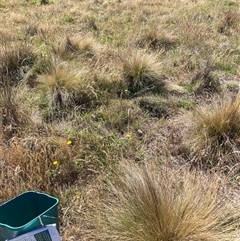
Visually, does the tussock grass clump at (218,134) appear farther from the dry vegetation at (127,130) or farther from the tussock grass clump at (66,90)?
the tussock grass clump at (66,90)

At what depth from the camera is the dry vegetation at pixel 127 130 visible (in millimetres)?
2363

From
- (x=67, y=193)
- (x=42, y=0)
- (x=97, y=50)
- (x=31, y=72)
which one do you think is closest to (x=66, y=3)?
(x=42, y=0)

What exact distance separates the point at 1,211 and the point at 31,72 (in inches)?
113

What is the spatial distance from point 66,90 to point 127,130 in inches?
38.8

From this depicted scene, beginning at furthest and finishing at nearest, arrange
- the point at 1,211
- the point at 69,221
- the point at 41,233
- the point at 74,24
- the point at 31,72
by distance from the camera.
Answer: the point at 74,24, the point at 31,72, the point at 69,221, the point at 1,211, the point at 41,233

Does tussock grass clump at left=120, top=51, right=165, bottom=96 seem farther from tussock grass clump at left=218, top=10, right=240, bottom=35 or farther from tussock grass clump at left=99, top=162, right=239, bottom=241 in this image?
tussock grass clump at left=218, top=10, right=240, bottom=35

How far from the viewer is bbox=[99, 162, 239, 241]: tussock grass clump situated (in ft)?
7.27

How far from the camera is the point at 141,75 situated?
4773 mm

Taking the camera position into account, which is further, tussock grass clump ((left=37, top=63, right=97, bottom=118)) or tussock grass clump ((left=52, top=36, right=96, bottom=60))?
tussock grass clump ((left=52, top=36, right=96, bottom=60))

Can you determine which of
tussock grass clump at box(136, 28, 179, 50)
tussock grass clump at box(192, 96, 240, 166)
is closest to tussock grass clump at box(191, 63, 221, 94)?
tussock grass clump at box(192, 96, 240, 166)

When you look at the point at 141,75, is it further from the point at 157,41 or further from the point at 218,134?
the point at 157,41

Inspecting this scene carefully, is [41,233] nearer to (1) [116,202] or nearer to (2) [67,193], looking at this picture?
(1) [116,202]

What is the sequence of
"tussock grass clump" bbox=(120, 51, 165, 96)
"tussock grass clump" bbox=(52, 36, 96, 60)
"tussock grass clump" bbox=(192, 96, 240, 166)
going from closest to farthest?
1. "tussock grass clump" bbox=(192, 96, 240, 166)
2. "tussock grass clump" bbox=(120, 51, 165, 96)
3. "tussock grass clump" bbox=(52, 36, 96, 60)

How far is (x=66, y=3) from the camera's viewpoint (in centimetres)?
1056
